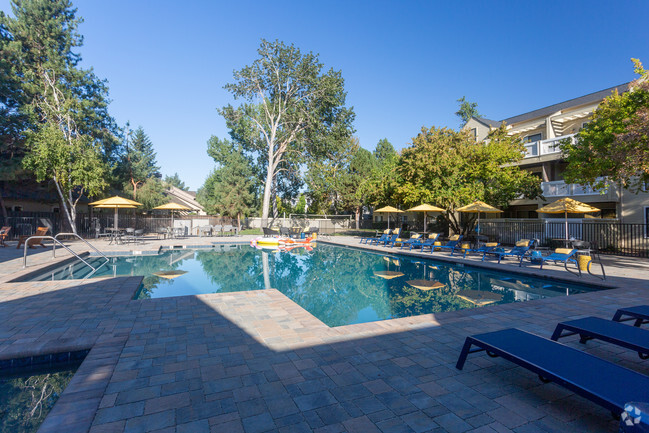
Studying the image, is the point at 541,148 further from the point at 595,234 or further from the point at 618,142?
the point at 618,142

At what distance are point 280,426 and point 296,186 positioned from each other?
37.3m

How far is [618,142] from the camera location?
868cm

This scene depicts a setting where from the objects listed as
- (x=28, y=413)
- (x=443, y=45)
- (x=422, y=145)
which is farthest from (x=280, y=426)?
(x=443, y=45)

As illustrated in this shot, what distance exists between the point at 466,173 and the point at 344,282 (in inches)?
396

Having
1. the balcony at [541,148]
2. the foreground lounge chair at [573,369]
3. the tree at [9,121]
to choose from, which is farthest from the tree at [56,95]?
the balcony at [541,148]

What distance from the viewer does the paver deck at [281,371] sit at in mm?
2320

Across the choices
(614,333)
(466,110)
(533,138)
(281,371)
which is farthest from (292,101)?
(614,333)

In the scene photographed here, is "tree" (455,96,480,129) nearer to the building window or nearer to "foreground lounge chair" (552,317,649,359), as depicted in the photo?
the building window

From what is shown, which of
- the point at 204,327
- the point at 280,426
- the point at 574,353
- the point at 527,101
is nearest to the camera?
the point at 280,426

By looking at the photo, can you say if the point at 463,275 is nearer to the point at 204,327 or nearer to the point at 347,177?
the point at 204,327

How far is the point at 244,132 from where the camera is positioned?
32250mm

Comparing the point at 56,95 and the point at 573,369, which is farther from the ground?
the point at 56,95

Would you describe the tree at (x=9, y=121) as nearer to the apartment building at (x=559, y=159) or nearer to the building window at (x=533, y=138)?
the apartment building at (x=559, y=159)

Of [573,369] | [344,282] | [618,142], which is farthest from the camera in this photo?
[344,282]
